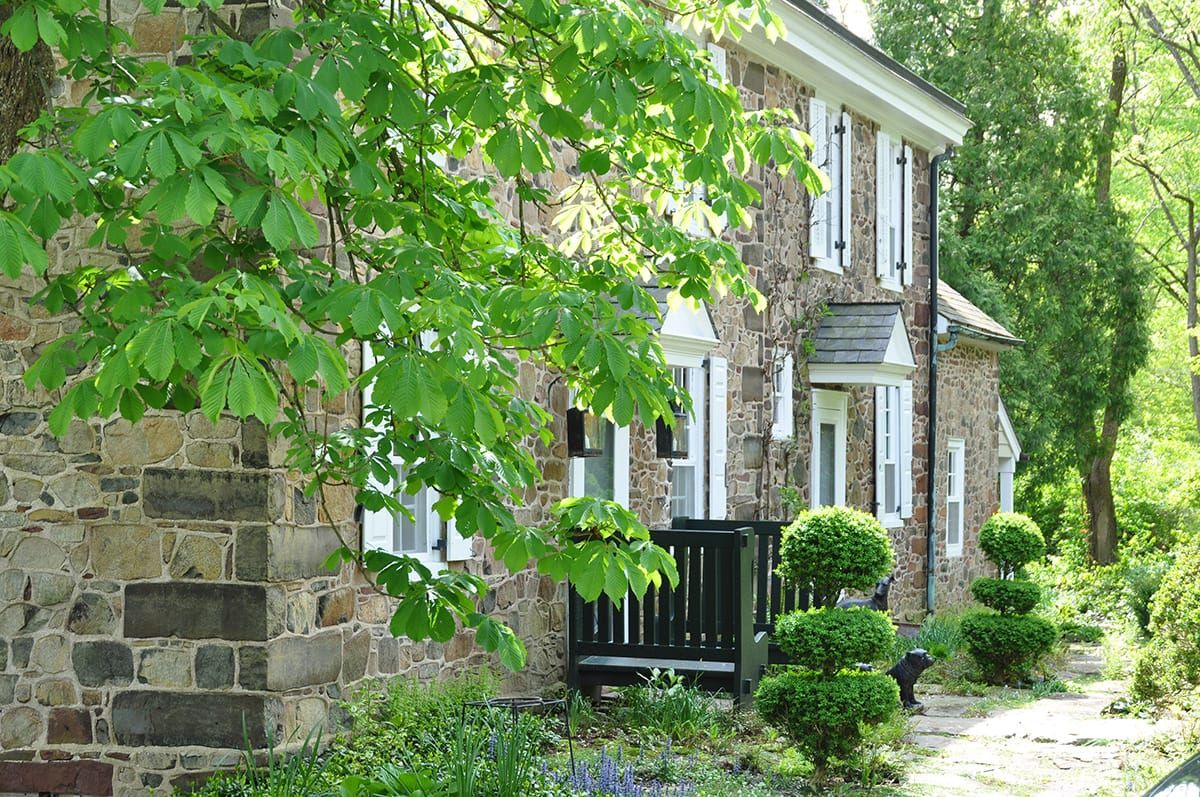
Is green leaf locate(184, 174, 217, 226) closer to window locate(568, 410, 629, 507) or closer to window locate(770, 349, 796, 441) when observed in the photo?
window locate(568, 410, 629, 507)

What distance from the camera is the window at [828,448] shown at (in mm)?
15414

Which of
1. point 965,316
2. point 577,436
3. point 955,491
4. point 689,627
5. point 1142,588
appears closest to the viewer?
point 689,627

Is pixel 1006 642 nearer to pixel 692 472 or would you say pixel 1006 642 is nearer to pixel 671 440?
pixel 692 472

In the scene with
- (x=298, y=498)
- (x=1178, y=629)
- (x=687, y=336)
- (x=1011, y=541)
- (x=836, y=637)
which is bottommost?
(x=1178, y=629)

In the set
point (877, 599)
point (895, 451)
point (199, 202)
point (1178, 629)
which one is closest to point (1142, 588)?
point (895, 451)

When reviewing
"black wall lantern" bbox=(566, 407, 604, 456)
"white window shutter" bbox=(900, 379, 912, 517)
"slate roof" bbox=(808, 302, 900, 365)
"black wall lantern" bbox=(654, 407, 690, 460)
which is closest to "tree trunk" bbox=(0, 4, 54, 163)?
"black wall lantern" bbox=(566, 407, 604, 456)

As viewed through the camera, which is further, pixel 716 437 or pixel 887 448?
pixel 887 448

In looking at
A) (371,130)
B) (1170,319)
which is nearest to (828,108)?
(371,130)

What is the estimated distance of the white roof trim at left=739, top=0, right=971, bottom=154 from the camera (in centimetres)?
1387

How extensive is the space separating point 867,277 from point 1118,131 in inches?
476

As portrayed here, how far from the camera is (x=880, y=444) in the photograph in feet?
56.0

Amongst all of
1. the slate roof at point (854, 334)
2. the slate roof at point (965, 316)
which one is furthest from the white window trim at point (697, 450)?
the slate roof at point (965, 316)

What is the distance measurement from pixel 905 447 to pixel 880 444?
0.71 m

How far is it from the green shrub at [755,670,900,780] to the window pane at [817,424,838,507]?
7.23 metres
